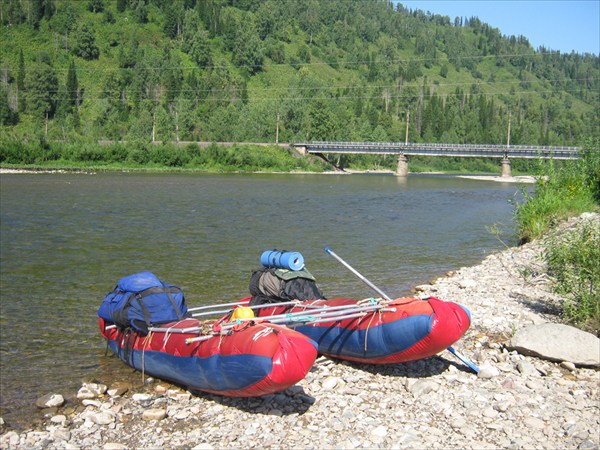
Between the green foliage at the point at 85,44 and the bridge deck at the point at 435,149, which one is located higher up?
the green foliage at the point at 85,44

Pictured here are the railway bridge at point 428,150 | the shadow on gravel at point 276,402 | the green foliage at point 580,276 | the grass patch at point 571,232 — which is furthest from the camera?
the railway bridge at point 428,150

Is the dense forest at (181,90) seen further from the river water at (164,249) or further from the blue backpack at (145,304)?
the blue backpack at (145,304)

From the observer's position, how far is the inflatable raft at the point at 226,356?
24.3 feet

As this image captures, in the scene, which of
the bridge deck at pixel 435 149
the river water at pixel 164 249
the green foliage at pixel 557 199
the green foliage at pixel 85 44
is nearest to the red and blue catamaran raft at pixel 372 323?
the river water at pixel 164 249

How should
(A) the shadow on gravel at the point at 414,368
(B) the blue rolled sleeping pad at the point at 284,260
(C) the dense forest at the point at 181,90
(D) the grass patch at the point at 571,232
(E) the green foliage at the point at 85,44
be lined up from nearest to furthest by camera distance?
(A) the shadow on gravel at the point at 414,368, (D) the grass patch at the point at 571,232, (B) the blue rolled sleeping pad at the point at 284,260, (C) the dense forest at the point at 181,90, (E) the green foliage at the point at 85,44

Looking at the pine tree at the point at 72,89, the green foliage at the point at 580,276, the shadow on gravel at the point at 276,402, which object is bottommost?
the shadow on gravel at the point at 276,402

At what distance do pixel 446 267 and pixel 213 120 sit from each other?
103357mm

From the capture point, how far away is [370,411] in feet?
26.3

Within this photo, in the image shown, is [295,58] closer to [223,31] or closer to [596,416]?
[223,31]

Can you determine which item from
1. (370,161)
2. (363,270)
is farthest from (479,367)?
(370,161)

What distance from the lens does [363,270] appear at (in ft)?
62.4

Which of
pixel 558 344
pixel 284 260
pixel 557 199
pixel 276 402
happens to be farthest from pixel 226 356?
pixel 557 199

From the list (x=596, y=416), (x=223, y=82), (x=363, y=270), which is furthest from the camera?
(x=223, y=82)

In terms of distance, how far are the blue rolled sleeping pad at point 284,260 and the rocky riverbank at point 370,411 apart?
6.96ft
